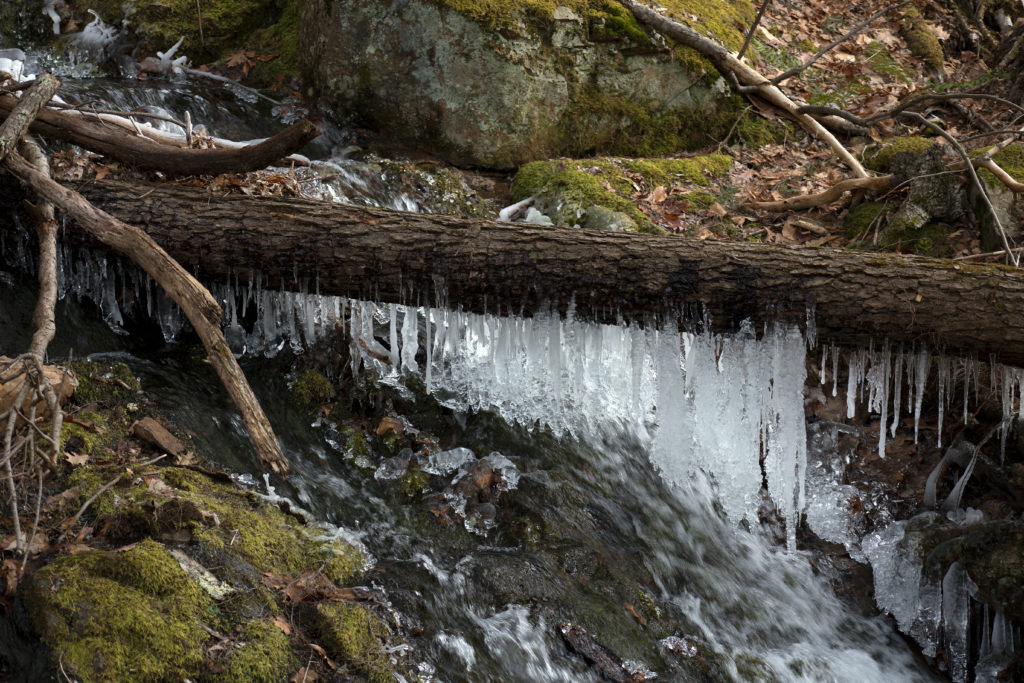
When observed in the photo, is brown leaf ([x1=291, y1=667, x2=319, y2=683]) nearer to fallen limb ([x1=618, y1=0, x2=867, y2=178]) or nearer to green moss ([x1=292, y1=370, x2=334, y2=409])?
green moss ([x1=292, y1=370, x2=334, y2=409])

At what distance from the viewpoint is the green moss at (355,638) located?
293 cm

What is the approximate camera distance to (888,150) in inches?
285

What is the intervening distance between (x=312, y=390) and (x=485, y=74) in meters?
3.81

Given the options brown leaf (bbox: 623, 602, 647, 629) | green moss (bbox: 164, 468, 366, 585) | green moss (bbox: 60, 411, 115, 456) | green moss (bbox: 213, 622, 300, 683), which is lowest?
brown leaf (bbox: 623, 602, 647, 629)

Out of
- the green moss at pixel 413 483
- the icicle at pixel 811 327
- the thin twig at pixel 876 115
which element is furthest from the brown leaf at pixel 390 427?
the thin twig at pixel 876 115

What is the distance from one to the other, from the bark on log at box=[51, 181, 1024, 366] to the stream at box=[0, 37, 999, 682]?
22 centimetres

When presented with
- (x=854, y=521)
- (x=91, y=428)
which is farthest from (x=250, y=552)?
(x=854, y=521)

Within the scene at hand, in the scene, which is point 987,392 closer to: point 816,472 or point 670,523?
point 816,472

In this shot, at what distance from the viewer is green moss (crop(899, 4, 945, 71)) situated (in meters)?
9.20

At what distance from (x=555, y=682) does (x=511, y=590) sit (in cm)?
49

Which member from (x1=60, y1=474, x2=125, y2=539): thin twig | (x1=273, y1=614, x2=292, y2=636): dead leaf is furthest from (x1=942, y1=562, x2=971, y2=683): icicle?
(x1=60, y1=474, x2=125, y2=539): thin twig

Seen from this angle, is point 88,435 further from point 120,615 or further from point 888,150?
point 888,150

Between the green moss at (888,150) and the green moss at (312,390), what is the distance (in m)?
5.08

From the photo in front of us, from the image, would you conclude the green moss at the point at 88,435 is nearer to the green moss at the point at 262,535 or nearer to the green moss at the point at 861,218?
the green moss at the point at 262,535
